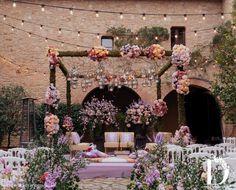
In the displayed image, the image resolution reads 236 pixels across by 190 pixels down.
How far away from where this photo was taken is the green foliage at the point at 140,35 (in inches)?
645

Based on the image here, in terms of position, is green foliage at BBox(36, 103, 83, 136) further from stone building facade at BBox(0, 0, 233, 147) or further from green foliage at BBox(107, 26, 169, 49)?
green foliage at BBox(107, 26, 169, 49)

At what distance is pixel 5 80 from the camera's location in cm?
1591

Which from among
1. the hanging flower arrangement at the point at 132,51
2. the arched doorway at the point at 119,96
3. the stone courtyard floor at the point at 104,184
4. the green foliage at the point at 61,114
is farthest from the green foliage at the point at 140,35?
the stone courtyard floor at the point at 104,184

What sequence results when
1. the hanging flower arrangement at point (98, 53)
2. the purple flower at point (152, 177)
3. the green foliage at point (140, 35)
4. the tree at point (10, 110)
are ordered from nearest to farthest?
the purple flower at point (152, 177) → the hanging flower arrangement at point (98, 53) → the tree at point (10, 110) → the green foliage at point (140, 35)

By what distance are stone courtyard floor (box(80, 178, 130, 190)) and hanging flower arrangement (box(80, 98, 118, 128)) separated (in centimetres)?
596

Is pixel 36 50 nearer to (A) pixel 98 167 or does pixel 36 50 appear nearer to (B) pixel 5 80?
(B) pixel 5 80

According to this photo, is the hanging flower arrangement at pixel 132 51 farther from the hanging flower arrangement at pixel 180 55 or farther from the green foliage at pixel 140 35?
the green foliage at pixel 140 35

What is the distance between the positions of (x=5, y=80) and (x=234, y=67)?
7.53 metres

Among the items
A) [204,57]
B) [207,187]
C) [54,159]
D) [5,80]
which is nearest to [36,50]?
[5,80]

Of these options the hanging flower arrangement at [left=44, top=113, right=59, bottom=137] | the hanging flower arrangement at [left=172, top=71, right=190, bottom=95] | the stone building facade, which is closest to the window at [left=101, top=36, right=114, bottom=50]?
the stone building facade

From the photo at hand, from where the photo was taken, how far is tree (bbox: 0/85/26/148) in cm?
1477

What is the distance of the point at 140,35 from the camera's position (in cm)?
1642

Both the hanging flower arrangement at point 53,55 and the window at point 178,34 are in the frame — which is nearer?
the hanging flower arrangement at point 53,55

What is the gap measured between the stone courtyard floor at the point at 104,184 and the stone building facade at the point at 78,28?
22.6ft
